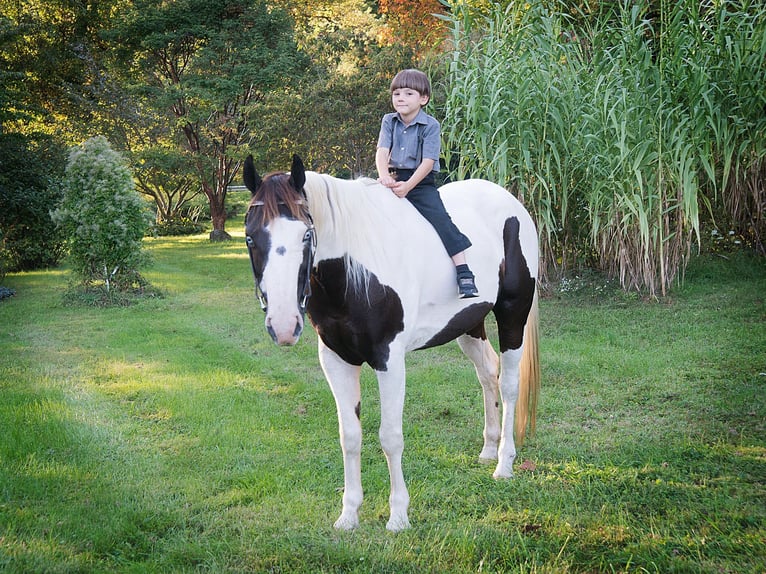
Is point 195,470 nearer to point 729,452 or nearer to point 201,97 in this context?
point 729,452

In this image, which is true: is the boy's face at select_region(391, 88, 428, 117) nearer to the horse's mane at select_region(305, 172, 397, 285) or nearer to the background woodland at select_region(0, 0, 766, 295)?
the horse's mane at select_region(305, 172, 397, 285)

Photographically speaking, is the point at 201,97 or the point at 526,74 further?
the point at 201,97

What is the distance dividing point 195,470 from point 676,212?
636 cm

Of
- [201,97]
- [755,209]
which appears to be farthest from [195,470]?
[201,97]

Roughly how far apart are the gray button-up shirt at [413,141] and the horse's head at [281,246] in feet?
3.28

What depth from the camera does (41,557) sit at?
277 centimetres

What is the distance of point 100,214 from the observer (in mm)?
9891

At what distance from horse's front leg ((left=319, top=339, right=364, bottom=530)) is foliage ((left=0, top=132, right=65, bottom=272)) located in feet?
39.0

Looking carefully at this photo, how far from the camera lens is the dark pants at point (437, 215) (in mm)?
3301

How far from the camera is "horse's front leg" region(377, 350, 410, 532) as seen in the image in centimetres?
301

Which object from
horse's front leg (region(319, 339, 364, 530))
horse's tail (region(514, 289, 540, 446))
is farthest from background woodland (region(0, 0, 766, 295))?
horse's front leg (region(319, 339, 364, 530))

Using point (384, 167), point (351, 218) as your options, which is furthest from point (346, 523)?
point (384, 167)

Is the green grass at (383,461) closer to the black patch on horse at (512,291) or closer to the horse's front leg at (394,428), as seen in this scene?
the horse's front leg at (394,428)

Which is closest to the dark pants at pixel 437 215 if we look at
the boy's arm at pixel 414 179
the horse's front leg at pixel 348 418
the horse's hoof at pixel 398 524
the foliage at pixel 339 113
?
the boy's arm at pixel 414 179
